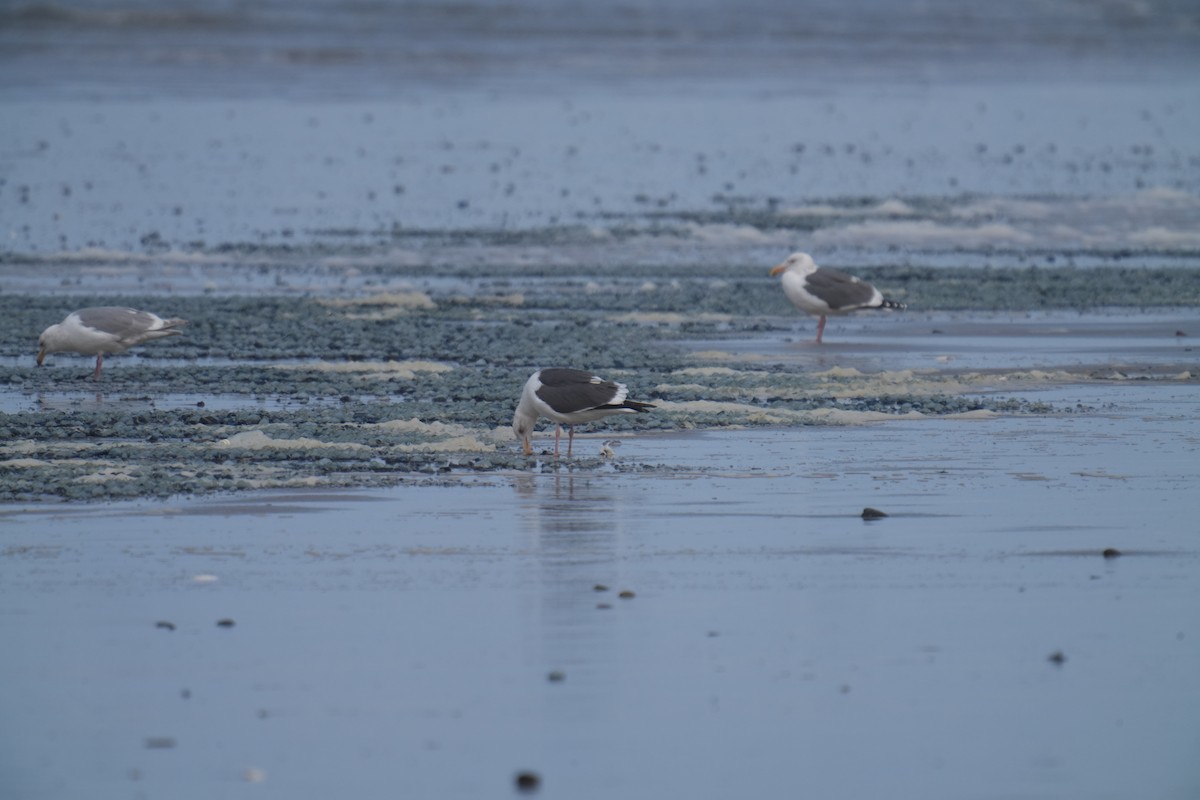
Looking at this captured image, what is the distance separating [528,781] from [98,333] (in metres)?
10.3

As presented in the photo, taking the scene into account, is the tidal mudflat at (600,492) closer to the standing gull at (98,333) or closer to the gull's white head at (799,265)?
the standing gull at (98,333)

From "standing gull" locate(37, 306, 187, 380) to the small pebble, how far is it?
33.1ft

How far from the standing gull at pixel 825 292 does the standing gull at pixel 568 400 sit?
20.6ft

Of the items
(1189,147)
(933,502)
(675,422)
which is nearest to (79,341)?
(675,422)

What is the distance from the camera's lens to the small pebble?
648cm

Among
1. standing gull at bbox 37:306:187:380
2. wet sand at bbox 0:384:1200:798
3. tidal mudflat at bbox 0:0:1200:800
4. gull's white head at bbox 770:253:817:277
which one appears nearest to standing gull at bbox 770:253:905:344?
gull's white head at bbox 770:253:817:277

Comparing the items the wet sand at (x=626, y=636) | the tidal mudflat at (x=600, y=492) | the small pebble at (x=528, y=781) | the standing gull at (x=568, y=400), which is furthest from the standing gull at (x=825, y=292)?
the small pebble at (x=528, y=781)

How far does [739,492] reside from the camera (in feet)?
36.8

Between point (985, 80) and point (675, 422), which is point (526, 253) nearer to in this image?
point (675, 422)

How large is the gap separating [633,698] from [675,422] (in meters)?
6.34

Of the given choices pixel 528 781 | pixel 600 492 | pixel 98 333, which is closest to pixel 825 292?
pixel 98 333

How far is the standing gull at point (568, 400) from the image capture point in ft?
41.0

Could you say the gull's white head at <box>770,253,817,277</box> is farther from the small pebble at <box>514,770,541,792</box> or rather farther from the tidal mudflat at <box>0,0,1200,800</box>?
the small pebble at <box>514,770,541,792</box>

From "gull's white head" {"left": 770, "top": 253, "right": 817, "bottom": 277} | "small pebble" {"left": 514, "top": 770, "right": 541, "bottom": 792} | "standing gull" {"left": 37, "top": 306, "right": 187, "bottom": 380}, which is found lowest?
"small pebble" {"left": 514, "top": 770, "right": 541, "bottom": 792}
